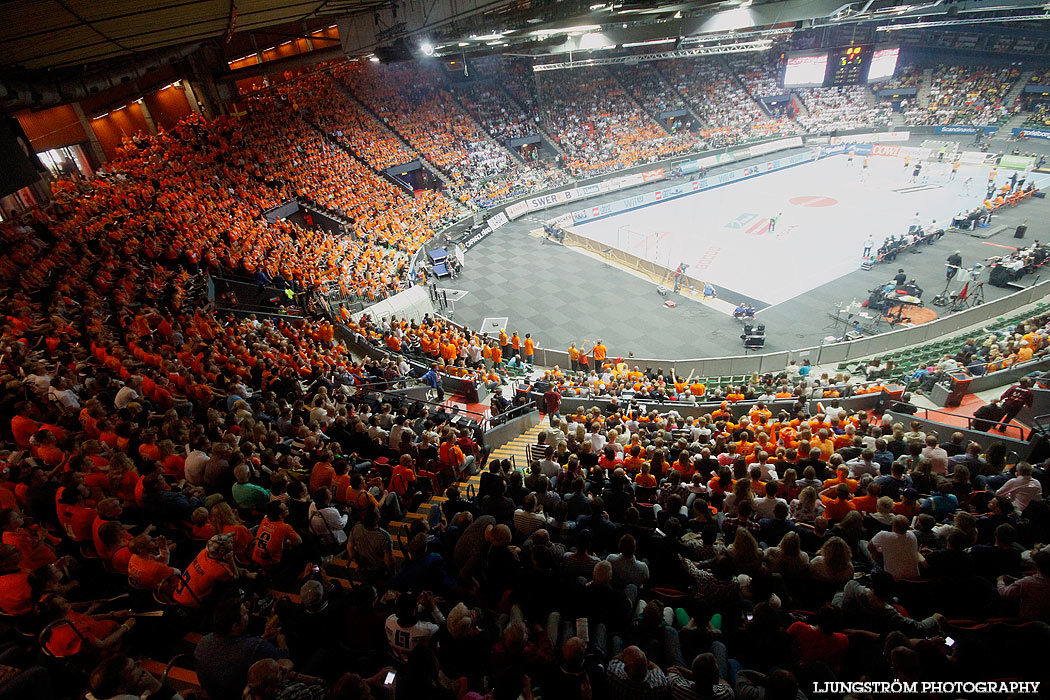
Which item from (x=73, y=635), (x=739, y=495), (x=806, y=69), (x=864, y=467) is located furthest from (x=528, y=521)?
(x=806, y=69)

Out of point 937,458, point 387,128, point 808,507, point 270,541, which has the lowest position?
point 937,458

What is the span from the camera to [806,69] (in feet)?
142

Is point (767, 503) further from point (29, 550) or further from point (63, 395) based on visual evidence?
point (63, 395)

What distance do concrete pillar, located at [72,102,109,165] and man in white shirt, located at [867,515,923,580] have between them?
39.3m

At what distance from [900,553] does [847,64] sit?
51.2 meters

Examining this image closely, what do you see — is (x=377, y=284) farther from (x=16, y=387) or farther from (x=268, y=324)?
(x=16, y=387)

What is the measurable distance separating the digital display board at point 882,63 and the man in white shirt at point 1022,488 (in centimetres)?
4928

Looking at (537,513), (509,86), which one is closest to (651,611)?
(537,513)

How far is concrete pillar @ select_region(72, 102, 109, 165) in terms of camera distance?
95.4ft

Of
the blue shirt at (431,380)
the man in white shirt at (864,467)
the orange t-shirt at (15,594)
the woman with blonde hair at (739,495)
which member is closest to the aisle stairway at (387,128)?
the blue shirt at (431,380)

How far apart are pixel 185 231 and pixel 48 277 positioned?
232 inches

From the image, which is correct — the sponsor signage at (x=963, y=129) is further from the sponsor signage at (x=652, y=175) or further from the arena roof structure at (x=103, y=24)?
the arena roof structure at (x=103, y=24)

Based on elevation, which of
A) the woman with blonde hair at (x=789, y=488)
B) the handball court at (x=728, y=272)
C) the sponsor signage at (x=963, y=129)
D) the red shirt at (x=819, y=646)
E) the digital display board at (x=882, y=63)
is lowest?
the handball court at (x=728, y=272)

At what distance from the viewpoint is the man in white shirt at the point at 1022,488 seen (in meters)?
5.99
